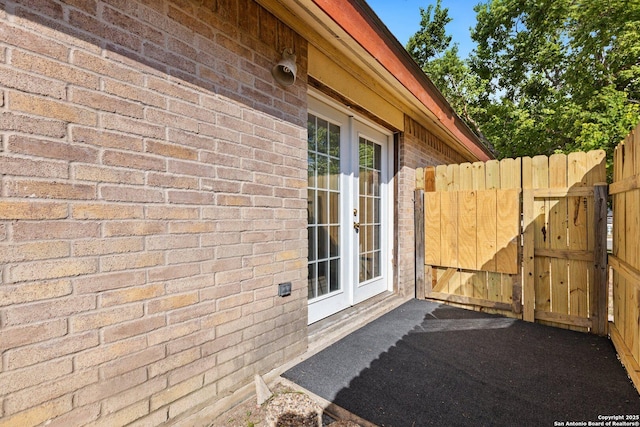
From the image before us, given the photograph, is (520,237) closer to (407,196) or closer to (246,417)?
(407,196)

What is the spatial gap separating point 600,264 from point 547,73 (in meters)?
11.0

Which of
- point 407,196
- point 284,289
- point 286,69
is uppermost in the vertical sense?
point 286,69

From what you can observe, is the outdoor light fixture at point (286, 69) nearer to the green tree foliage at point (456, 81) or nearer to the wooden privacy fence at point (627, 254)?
the wooden privacy fence at point (627, 254)

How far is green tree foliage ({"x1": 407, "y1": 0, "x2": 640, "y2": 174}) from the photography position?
757 centimetres

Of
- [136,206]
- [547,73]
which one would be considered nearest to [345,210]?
[136,206]

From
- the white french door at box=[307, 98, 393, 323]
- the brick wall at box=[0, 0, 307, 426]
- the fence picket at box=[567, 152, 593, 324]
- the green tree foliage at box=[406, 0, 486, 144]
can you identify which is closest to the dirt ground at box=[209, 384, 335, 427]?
the brick wall at box=[0, 0, 307, 426]

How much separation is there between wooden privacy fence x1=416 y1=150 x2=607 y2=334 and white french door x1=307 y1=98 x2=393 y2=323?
2.25 ft

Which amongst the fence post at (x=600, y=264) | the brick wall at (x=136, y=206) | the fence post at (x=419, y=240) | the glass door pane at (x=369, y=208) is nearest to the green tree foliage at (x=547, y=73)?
the fence post at (x=600, y=264)

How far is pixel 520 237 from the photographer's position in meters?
3.56

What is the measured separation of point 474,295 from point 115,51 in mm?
4259

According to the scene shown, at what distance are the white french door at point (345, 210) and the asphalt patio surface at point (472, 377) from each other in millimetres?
563

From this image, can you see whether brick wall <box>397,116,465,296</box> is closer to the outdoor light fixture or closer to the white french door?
the white french door

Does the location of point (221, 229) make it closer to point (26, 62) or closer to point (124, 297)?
point (124, 297)

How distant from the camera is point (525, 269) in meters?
3.47
